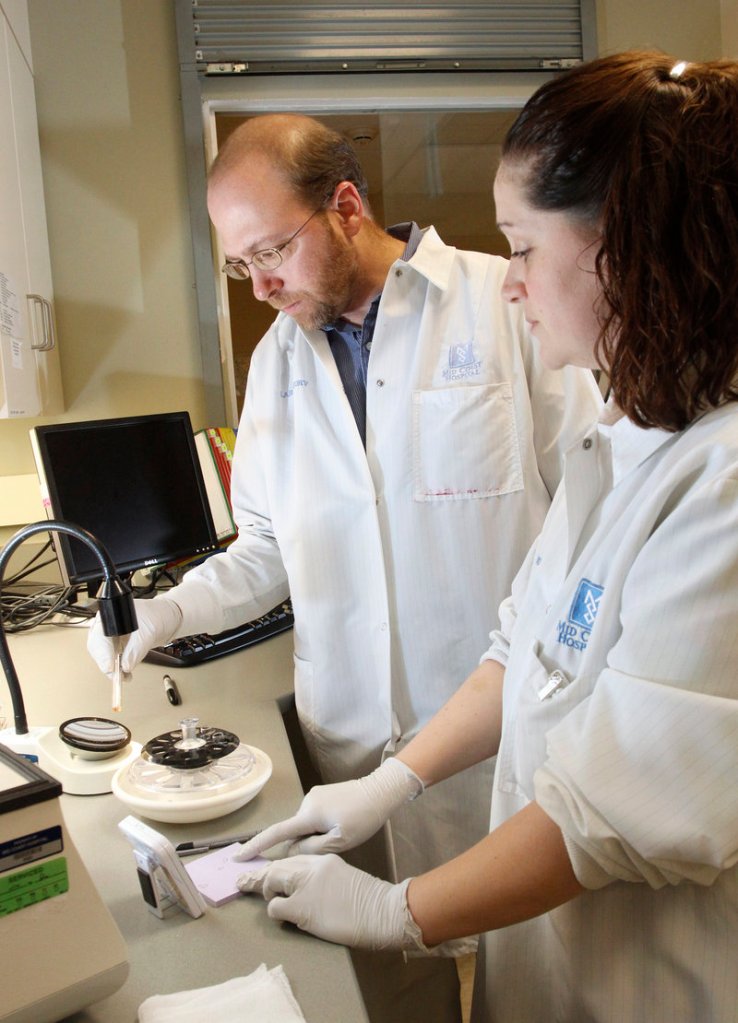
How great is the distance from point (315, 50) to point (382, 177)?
615mm

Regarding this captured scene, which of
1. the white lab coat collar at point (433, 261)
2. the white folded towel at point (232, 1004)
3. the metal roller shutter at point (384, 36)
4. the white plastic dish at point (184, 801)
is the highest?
the metal roller shutter at point (384, 36)

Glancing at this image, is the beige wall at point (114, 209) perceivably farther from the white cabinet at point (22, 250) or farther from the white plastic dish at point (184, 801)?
the white plastic dish at point (184, 801)

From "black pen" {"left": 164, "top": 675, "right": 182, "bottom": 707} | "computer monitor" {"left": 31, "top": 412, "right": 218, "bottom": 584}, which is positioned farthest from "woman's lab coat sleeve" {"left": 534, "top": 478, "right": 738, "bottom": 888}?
"computer monitor" {"left": 31, "top": 412, "right": 218, "bottom": 584}

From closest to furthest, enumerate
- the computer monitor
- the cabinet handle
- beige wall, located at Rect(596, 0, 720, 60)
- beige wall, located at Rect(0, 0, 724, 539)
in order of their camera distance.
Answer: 1. the computer monitor
2. the cabinet handle
3. beige wall, located at Rect(0, 0, 724, 539)
4. beige wall, located at Rect(596, 0, 720, 60)

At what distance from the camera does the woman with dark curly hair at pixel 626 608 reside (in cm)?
75

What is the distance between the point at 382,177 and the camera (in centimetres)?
339

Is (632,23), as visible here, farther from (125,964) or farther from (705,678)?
(125,964)

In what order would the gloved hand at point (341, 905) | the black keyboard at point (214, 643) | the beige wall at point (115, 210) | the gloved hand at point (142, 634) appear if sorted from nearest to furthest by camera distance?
1. the gloved hand at point (341, 905)
2. the gloved hand at point (142, 634)
3. the black keyboard at point (214, 643)
4. the beige wall at point (115, 210)

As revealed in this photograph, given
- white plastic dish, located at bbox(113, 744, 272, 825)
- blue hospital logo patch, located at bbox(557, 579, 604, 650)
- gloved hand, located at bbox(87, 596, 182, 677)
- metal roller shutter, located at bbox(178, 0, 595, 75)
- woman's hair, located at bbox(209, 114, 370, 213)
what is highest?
metal roller shutter, located at bbox(178, 0, 595, 75)

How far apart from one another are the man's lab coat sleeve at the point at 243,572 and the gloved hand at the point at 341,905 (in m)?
0.75

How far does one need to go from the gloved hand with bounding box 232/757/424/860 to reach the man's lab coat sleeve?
1.89ft

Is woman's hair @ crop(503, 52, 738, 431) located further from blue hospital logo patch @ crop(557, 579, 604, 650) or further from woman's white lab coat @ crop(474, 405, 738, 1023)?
blue hospital logo patch @ crop(557, 579, 604, 650)

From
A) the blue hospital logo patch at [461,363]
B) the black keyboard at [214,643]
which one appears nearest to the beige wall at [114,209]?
the black keyboard at [214,643]

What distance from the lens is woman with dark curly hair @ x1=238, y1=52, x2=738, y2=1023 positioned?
0.75m
